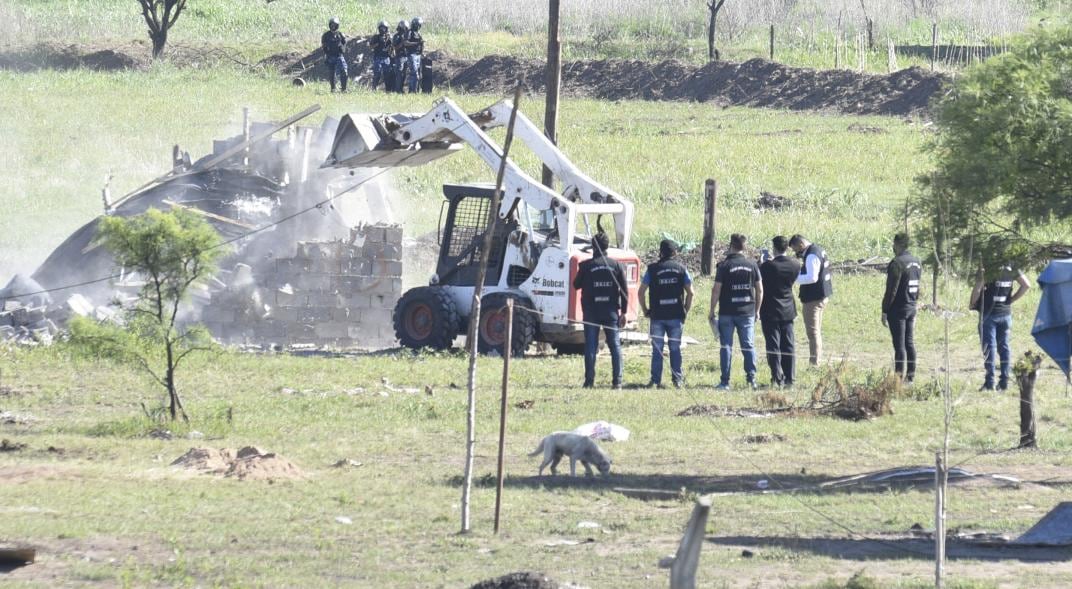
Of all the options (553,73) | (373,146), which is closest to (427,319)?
(373,146)

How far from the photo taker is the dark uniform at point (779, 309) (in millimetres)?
18391

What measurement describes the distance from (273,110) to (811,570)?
34.5 meters

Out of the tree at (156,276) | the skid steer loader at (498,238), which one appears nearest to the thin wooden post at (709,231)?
the skid steer loader at (498,238)

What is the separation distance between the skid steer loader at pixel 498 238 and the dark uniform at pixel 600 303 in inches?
69.6

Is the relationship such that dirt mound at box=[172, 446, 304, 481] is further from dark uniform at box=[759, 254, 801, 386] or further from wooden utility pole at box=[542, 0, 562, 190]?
wooden utility pole at box=[542, 0, 562, 190]

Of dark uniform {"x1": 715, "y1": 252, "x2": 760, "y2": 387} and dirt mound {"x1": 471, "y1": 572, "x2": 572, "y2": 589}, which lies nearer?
dirt mound {"x1": 471, "y1": 572, "x2": 572, "y2": 589}

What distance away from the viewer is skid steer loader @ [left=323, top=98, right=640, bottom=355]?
2052 centimetres

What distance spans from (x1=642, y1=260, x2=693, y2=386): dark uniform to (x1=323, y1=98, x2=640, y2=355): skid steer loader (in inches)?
80.9

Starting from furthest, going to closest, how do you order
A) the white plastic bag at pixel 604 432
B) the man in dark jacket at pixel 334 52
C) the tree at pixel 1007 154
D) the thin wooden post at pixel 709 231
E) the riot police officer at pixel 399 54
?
the riot police officer at pixel 399 54 < the man in dark jacket at pixel 334 52 < the thin wooden post at pixel 709 231 < the white plastic bag at pixel 604 432 < the tree at pixel 1007 154

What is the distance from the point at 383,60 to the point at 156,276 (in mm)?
34199

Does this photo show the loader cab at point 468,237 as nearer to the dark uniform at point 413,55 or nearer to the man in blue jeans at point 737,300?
the man in blue jeans at point 737,300

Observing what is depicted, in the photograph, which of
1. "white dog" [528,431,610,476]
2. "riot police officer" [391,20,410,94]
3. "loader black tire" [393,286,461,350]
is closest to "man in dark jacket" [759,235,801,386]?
"loader black tire" [393,286,461,350]

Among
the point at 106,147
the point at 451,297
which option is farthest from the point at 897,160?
the point at 451,297

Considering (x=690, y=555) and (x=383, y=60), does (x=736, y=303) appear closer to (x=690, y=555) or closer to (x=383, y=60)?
(x=690, y=555)
